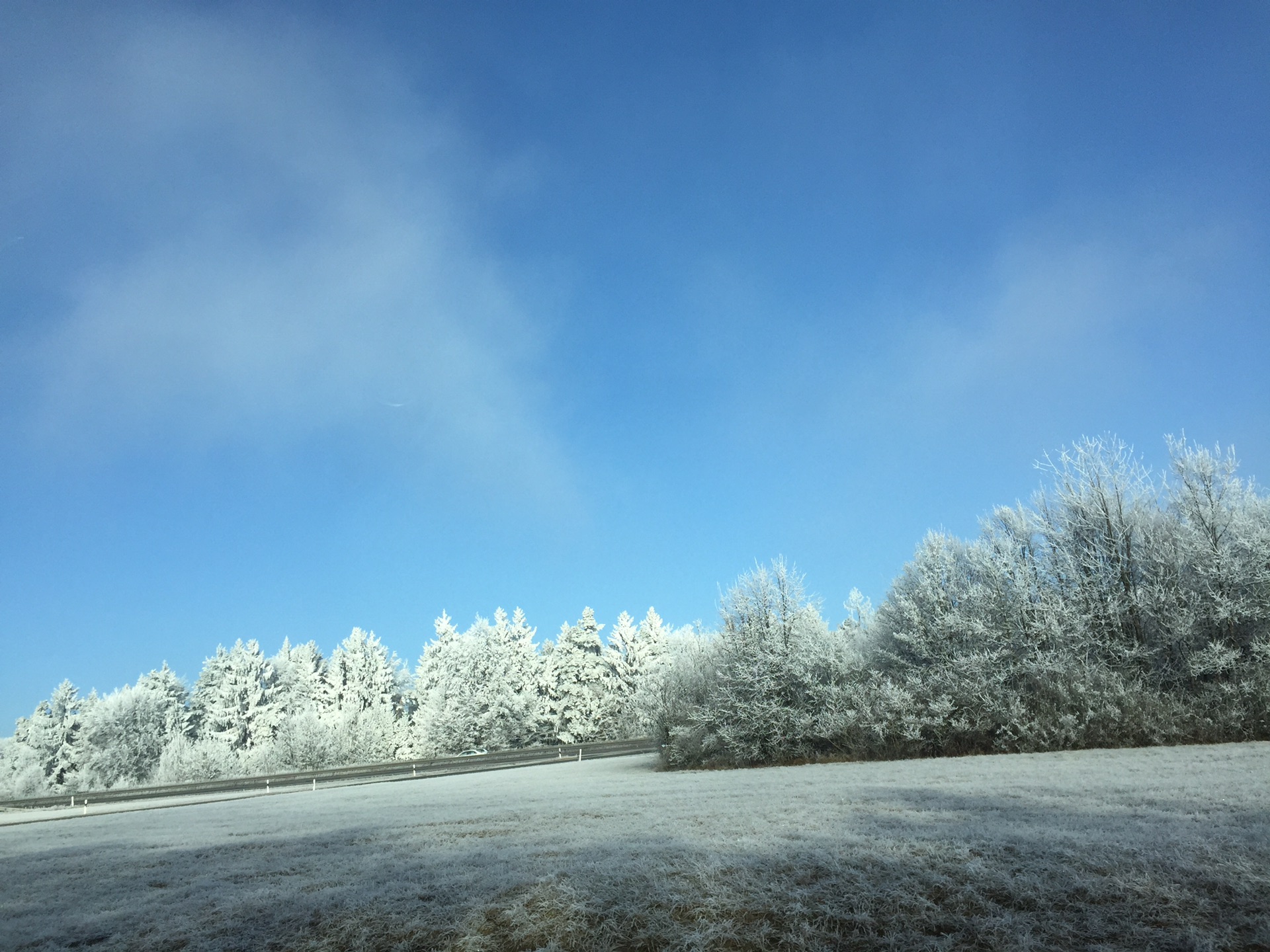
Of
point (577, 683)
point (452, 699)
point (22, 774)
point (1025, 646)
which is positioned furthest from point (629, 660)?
point (22, 774)

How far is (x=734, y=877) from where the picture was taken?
23.4ft

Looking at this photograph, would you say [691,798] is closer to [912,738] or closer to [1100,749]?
[912,738]

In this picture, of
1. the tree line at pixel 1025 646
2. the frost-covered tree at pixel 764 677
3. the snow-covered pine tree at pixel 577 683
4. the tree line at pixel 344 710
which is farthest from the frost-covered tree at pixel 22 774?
the frost-covered tree at pixel 764 677

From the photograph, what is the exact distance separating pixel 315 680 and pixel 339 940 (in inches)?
3110

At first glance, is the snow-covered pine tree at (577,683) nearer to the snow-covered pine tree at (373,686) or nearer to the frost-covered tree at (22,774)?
the snow-covered pine tree at (373,686)

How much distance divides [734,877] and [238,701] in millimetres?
80691

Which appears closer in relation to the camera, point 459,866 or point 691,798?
point 459,866

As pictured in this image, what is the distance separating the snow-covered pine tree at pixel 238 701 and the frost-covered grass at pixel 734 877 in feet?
215

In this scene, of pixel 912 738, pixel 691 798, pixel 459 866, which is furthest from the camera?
pixel 912 738

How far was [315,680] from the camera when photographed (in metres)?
77.2

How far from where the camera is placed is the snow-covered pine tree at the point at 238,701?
72.2 meters

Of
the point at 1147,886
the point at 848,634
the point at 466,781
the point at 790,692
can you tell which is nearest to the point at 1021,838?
the point at 1147,886

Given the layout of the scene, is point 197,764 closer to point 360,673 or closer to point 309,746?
point 309,746

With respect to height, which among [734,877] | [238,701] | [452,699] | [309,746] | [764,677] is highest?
[238,701]
